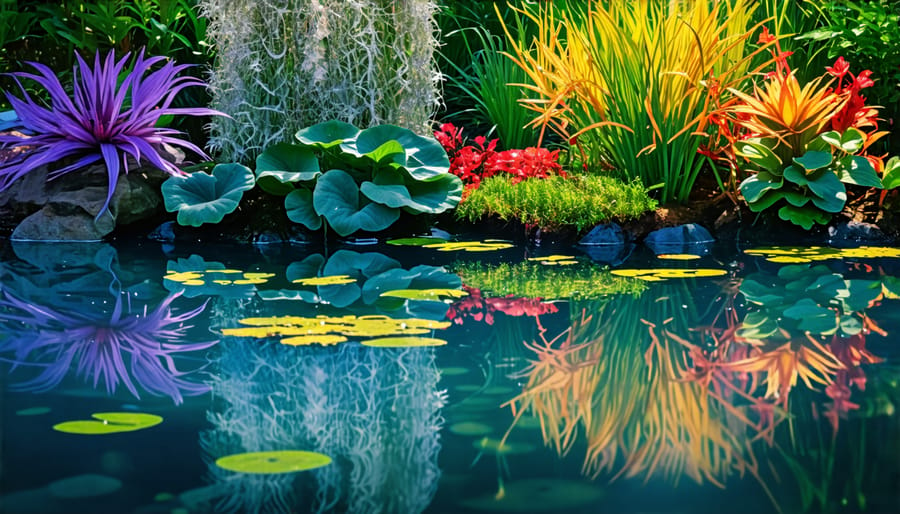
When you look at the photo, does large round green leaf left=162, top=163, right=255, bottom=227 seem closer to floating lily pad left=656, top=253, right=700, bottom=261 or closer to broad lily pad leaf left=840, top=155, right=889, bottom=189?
floating lily pad left=656, top=253, right=700, bottom=261

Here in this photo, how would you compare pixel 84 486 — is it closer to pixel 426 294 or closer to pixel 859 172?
pixel 426 294

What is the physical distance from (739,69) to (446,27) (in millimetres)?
2734

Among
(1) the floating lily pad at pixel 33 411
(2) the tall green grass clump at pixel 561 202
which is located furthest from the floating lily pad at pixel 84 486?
(2) the tall green grass clump at pixel 561 202

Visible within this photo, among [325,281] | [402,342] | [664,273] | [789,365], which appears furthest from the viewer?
[664,273]

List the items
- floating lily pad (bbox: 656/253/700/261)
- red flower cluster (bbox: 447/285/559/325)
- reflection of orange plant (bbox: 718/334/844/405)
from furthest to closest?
floating lily pad (bbox: 656/253/700/261)
red flower cluster (bbox: 447/285/559/325)
reflection of orange plant (bbox: 718/334/844/405)

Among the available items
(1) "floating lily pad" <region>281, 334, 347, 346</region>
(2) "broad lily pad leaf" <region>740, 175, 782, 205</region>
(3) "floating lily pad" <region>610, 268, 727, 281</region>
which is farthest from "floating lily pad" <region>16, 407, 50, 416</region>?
(2) "broad lily pad leaf" <region>740, 175, 782, 205</region>

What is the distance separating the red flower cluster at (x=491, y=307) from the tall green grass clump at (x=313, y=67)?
192cm

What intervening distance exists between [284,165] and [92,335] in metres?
2.10

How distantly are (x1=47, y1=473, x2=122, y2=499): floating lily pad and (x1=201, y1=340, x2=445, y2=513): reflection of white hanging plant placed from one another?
0.18m

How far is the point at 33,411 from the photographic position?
1.96 m

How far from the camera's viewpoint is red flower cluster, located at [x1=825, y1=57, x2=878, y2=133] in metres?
4.42

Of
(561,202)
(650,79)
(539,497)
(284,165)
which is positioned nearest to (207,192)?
(284,165)

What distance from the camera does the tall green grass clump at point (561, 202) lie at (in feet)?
14.5

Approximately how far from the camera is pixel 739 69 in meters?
4.69
